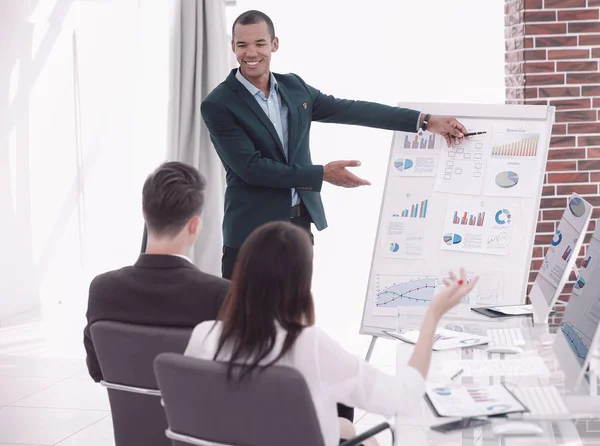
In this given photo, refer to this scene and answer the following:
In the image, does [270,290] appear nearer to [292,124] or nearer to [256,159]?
[256,159]

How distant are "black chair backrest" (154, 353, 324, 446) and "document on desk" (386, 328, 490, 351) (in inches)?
34.5

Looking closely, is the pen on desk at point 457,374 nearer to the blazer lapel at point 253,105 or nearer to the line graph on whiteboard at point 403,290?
the line graph on whiteboard at point 403,290

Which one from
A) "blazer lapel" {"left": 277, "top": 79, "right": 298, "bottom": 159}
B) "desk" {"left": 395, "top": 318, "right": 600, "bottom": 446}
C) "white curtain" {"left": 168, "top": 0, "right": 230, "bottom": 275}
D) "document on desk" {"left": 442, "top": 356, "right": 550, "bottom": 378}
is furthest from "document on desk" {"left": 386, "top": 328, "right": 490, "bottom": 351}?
"white curtain" {"left": 168, "top": 0, "right": 230, "bottom": 275}

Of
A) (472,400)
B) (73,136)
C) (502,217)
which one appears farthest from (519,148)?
(73,136)

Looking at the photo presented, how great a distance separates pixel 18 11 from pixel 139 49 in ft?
2.82

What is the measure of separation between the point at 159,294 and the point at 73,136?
452 centimetres

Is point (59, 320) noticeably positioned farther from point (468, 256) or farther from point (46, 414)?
point (468, 256)

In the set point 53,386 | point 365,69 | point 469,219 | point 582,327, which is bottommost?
point 53,386

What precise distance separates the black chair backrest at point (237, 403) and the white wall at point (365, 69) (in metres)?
3.49

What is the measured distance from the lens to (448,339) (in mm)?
2473

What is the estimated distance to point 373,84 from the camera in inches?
217

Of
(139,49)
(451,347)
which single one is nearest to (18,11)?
(139,49)

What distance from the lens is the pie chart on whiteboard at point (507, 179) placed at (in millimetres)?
3381

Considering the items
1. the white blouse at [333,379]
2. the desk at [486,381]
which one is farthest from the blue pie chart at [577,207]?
the white blouse at [333,379]
